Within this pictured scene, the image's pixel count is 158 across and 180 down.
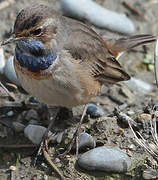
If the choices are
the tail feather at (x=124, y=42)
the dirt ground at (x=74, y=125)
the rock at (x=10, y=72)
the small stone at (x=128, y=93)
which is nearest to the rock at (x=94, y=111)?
the dirt ground at (x=74, y=125)

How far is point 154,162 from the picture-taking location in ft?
17.3

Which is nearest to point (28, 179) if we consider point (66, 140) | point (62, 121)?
point (66, 140)

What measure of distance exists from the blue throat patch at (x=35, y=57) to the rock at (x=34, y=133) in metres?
0.90

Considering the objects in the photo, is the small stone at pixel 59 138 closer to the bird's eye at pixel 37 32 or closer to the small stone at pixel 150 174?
the small stone at pixel 150 174

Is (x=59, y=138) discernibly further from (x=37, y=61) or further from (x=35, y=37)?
(x=35, y=37)

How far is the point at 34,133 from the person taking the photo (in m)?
5.79

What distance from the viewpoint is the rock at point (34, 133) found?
227 inches

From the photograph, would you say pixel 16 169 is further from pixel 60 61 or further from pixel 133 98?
pixel 133 98

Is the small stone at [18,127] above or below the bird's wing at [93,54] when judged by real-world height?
below

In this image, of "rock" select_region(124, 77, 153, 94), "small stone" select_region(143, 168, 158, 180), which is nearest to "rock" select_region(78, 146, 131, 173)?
"small stone" select_region(143, 168, 158, 180)

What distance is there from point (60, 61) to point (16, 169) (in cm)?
136

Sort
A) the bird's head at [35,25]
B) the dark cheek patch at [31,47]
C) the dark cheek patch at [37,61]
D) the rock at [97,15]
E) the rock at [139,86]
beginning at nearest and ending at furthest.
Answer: the bird's head at [35,25], the dark cheek patch at [31,47], the dark cheek patch at [37,61], the rock at [139,86], the rock at [97,15]

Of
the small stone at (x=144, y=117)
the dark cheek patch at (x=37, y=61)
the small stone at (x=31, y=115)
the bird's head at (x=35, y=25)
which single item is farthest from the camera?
the small stone at (x=31, y=115)

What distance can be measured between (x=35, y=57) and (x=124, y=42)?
194cm
